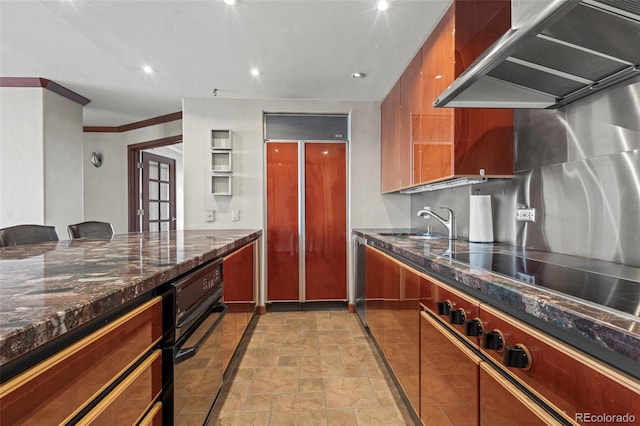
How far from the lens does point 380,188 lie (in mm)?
3584

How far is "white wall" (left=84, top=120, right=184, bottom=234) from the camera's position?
15.7 ft

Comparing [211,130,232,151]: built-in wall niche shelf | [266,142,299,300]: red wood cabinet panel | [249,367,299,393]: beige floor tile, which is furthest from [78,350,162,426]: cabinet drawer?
[211,130,232,151]: built-in wall niche shelf

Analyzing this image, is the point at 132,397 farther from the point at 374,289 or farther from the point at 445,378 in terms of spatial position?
the point at 374,289

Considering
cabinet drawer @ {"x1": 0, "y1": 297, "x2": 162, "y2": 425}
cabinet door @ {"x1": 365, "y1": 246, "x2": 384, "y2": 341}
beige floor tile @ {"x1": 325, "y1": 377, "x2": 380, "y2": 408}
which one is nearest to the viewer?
cabinet drawer @ {"x1": 0, "y1": 297, "x2": 162, "y2": 425}

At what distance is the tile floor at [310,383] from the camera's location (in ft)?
5.55

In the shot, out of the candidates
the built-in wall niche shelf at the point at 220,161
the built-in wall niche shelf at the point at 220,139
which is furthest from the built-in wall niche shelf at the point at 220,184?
the built-in wall niche shelf at the point at 220,139

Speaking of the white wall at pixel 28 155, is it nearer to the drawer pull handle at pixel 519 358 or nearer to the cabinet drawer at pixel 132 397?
the cabinet drawer at pixel 132 397

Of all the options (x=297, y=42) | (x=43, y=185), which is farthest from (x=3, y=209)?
(x=297, y=42)

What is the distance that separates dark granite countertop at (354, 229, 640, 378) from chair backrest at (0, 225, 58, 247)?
248cm

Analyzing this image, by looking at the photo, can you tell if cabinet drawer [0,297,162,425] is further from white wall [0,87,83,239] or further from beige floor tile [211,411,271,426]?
white wall [0,87,83,239]

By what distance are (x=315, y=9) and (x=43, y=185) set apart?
332 cm

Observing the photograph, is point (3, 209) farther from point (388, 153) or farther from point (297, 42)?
point (388, 153)

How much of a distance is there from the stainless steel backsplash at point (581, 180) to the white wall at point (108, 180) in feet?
17.0

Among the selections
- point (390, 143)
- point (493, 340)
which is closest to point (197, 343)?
point (493, 340)
